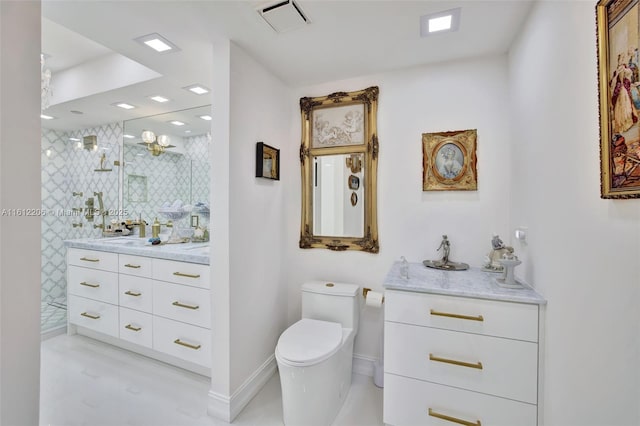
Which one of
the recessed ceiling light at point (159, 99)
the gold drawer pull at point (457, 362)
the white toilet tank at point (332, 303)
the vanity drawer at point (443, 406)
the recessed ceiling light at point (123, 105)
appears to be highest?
the recessed ceiling light at point (123, 105)

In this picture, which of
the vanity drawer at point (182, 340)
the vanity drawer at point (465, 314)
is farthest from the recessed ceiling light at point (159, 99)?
the vanity drawer at point (465, 314)

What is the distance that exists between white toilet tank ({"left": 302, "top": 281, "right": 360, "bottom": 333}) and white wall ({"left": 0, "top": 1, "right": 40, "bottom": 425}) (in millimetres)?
1543

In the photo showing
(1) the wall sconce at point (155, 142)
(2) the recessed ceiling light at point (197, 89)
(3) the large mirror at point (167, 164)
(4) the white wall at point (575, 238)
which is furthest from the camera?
(1) the wall sconce at point (155, 142)

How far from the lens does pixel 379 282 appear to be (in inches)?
85.0

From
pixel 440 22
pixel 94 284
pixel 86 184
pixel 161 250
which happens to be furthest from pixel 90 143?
pixel 440 22

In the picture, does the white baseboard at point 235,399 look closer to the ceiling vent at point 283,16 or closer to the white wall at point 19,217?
the white wall at point 19,217

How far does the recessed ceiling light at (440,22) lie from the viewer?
1.47m

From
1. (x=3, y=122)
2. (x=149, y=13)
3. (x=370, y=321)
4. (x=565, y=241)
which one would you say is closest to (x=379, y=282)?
(x=370, y=321)

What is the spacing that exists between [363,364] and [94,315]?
243cm

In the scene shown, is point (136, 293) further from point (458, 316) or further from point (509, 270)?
point (509, 270)

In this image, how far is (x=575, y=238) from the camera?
103cm

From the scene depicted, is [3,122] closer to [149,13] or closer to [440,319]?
[149,13]

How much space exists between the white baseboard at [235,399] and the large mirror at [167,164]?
5.01 feet

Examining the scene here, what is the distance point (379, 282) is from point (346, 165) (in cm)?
99
